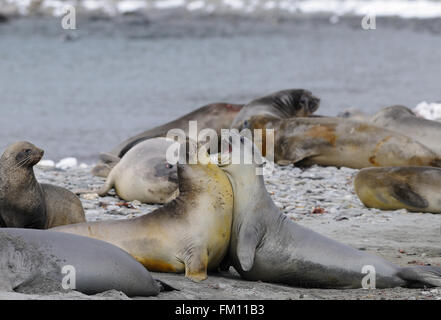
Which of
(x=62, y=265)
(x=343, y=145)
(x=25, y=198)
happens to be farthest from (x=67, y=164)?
(x=62, y=265)

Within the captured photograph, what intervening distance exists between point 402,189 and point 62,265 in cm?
416

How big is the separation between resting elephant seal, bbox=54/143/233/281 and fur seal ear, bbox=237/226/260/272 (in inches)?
4.2

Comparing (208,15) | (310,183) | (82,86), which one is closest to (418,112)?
(310,183)

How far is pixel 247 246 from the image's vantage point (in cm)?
544

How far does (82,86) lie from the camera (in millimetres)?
23578

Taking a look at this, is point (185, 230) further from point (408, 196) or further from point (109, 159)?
point (109, 159)

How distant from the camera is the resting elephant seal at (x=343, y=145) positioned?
971 cm

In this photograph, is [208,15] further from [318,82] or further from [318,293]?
[318,293]

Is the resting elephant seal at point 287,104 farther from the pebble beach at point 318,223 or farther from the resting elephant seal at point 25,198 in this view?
the resting elephant seal at point 25,198

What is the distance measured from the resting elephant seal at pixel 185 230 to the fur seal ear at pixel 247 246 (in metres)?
0.11

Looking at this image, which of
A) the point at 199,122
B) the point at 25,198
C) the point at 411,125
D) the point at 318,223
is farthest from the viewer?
the point at 199,122

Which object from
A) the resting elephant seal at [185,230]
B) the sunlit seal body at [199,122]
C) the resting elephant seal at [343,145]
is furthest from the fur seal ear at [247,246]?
the sunlit seal body at [199,122]

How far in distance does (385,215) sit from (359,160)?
2280 mm

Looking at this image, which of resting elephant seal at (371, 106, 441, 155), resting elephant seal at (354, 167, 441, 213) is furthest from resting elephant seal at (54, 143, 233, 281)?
resting elephant seal at (371, 106, 441, 155)
